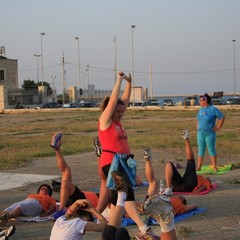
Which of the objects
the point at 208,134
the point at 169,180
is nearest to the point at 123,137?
the point at 169,180

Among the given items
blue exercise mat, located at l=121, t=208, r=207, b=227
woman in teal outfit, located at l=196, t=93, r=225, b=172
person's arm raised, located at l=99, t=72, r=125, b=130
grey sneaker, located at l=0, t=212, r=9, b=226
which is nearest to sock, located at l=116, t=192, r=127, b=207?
person's arm raised, located at l=99, t=72, r=125, b=130

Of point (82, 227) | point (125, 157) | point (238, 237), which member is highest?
point (125, 157)

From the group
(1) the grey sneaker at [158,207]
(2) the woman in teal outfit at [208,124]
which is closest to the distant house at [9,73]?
(2) the woman in teal outfit at [208,124]

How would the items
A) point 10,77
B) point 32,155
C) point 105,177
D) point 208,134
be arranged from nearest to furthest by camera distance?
1. point 105,177
2. point 208,134
3. point 32,155
4. point 10,77

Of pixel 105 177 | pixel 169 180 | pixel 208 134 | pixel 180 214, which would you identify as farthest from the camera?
pixel 208 134

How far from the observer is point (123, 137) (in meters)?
6.80

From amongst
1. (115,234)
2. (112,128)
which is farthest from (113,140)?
(115,234)

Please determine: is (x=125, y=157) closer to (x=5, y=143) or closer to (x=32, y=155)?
(x=32, y=155)

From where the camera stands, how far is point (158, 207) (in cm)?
501

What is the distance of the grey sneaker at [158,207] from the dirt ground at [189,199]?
4.84 ft

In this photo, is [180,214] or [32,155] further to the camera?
[32,155]

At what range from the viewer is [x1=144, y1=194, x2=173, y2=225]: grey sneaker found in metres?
4.99

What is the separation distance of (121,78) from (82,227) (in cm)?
221

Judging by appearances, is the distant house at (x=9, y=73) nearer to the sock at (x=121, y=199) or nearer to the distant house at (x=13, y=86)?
the distant house at (x=13, y=86)
